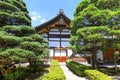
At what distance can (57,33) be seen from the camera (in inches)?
1291

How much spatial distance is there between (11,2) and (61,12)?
51.0 ft

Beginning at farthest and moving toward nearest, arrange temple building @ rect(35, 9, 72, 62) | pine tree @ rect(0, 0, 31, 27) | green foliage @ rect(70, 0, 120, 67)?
temple building @ rect(35, 9, 72, 62)
green foliage @ rect(70, 0, 120, 67)
pine tree @ rect(0, 0, 31, 27)

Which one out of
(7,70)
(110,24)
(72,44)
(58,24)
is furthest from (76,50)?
(58,24)

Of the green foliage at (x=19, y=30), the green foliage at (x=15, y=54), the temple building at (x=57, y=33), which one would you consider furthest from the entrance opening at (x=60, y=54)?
the green foliage at (x=15, y=54)

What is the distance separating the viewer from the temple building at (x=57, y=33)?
31797 millimetres

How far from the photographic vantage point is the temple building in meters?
31.8

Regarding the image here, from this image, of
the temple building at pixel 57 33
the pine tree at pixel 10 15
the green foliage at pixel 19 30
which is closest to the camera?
the green foliage at pixel 19 30

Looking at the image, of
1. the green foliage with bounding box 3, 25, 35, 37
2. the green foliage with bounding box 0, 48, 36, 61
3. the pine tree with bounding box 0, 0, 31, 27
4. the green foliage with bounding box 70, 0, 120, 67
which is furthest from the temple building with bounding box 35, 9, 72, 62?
the green foliage with bounding box 0, 48, 36, 61

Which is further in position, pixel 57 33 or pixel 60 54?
pixel 57 33

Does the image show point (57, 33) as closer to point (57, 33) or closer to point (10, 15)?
point (57, 33)

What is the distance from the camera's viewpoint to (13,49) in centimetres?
1366

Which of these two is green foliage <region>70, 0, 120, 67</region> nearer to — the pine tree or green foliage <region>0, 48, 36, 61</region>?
A: the pine tree

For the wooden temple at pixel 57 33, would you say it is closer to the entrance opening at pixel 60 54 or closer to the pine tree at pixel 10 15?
the entrance opening at pixel 60 54

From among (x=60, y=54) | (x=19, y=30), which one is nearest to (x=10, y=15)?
(x=19, y=30)
